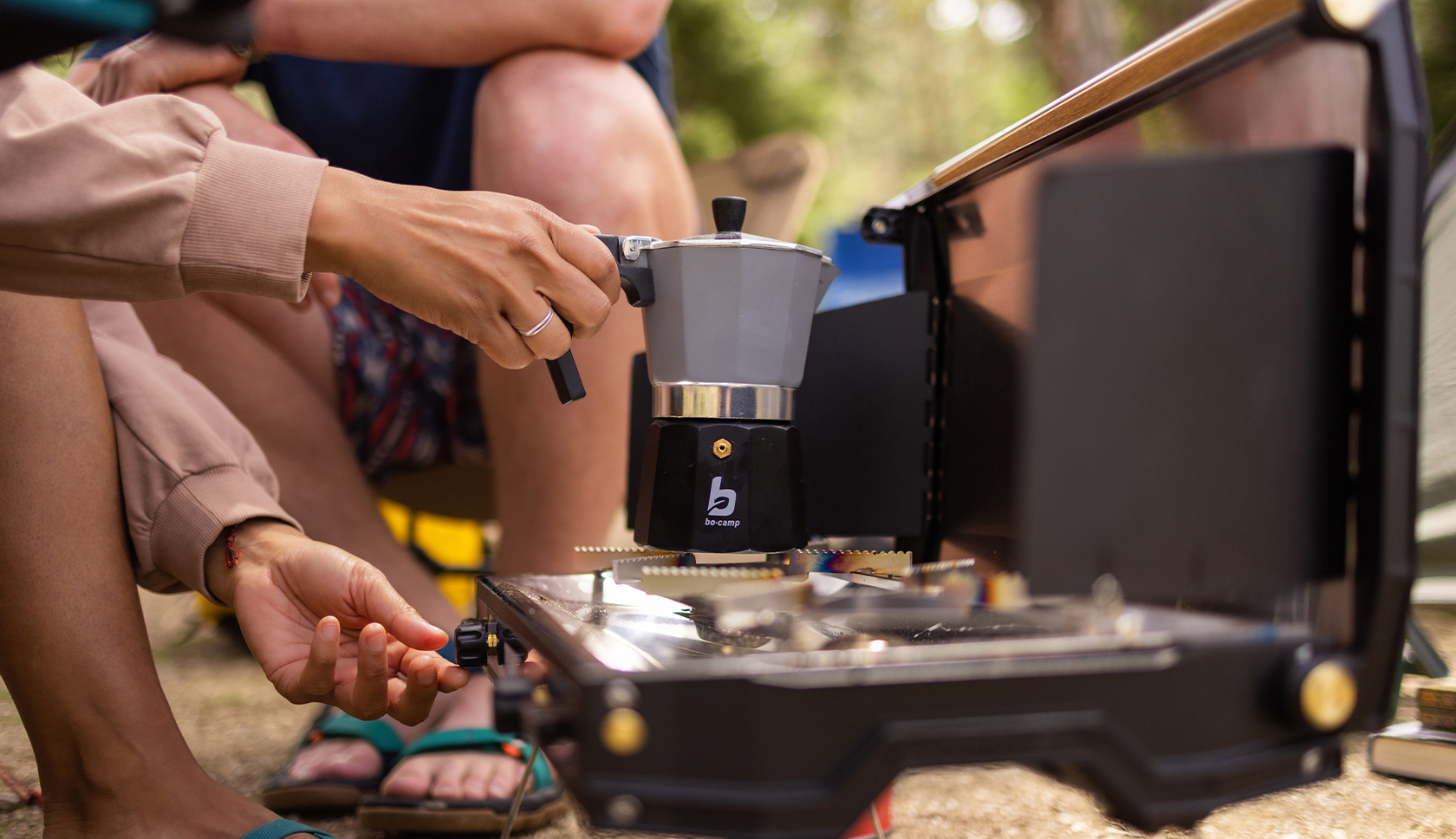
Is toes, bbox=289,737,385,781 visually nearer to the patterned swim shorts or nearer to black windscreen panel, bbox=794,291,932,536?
the patterned swim shorts

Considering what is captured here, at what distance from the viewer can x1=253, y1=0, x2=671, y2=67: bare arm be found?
3.30 feet

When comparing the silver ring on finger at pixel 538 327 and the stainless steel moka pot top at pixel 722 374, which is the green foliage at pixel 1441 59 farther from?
the silver ring on finger at pixel 538 327

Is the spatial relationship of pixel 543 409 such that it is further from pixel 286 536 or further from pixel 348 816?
pixel 348 816

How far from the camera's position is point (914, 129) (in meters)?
13.7

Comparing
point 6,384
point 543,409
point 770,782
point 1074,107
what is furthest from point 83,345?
point 1074,107

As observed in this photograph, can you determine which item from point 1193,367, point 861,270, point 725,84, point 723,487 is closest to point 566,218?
point 723,487

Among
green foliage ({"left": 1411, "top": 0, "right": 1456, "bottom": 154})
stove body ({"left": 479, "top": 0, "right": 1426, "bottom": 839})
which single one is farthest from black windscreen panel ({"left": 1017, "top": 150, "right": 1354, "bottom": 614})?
green foliage ({"left": 1411, "top": 0, "right": 1456, "bottom": 154})

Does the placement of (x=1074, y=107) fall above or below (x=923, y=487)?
above

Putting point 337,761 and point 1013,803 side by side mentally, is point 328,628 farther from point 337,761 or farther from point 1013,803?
point 1013,803

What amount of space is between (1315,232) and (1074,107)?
0.22 metres

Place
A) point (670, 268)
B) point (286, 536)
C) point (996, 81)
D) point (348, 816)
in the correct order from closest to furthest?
point (670, 268) < point (286, 536) < point (348, 816) < point (996, 81)

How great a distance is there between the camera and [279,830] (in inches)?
26.4

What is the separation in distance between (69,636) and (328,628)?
0.24 meters

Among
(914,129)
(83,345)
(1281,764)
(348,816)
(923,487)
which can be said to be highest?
(914,129)
